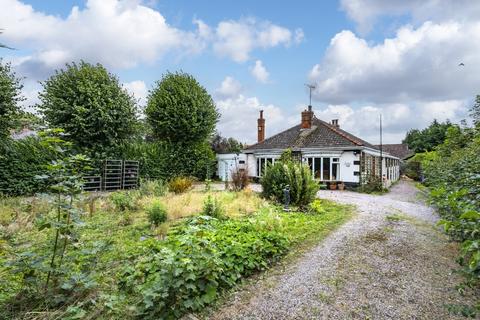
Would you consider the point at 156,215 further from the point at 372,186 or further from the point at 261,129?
the point at 261,129

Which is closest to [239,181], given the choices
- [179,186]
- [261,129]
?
[179,186]

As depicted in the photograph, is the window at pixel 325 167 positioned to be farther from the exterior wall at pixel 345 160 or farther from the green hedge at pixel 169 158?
the green hedge at pixel 169 158

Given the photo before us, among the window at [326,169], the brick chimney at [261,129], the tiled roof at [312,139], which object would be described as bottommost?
the window at [326,169]

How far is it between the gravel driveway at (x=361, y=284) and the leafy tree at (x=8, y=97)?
12.2 metres

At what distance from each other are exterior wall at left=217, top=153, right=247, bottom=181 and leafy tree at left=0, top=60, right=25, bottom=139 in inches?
547

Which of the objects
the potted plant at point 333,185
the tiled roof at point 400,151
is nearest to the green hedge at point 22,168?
the potted plant at point 333,185

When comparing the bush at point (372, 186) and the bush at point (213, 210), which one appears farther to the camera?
the bush at point (372, 186)

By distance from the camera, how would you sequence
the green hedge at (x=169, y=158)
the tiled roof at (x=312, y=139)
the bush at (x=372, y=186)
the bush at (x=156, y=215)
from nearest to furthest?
the bush at (x=156, y=215) < the bush at (x=372, y=186) < the green hedge at (x=169, y=158) < the tiled roof at (x=312, y=139)

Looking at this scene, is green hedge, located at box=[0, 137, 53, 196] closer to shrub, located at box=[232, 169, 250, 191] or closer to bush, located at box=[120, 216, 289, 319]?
shrub, located at box=[232, 169, 250, 191]

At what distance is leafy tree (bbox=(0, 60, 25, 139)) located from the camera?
11531mm

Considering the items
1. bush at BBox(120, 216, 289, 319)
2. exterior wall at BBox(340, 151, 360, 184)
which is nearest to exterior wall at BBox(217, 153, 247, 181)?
exterior wall at BBox(340, 151, 360, 184)

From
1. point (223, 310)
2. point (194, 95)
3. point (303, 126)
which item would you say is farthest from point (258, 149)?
point (223, 310)

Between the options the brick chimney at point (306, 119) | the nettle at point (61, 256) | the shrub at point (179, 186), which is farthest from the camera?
the brick chimney at point (306, 119)

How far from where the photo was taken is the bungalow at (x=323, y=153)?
1809 centimetres
